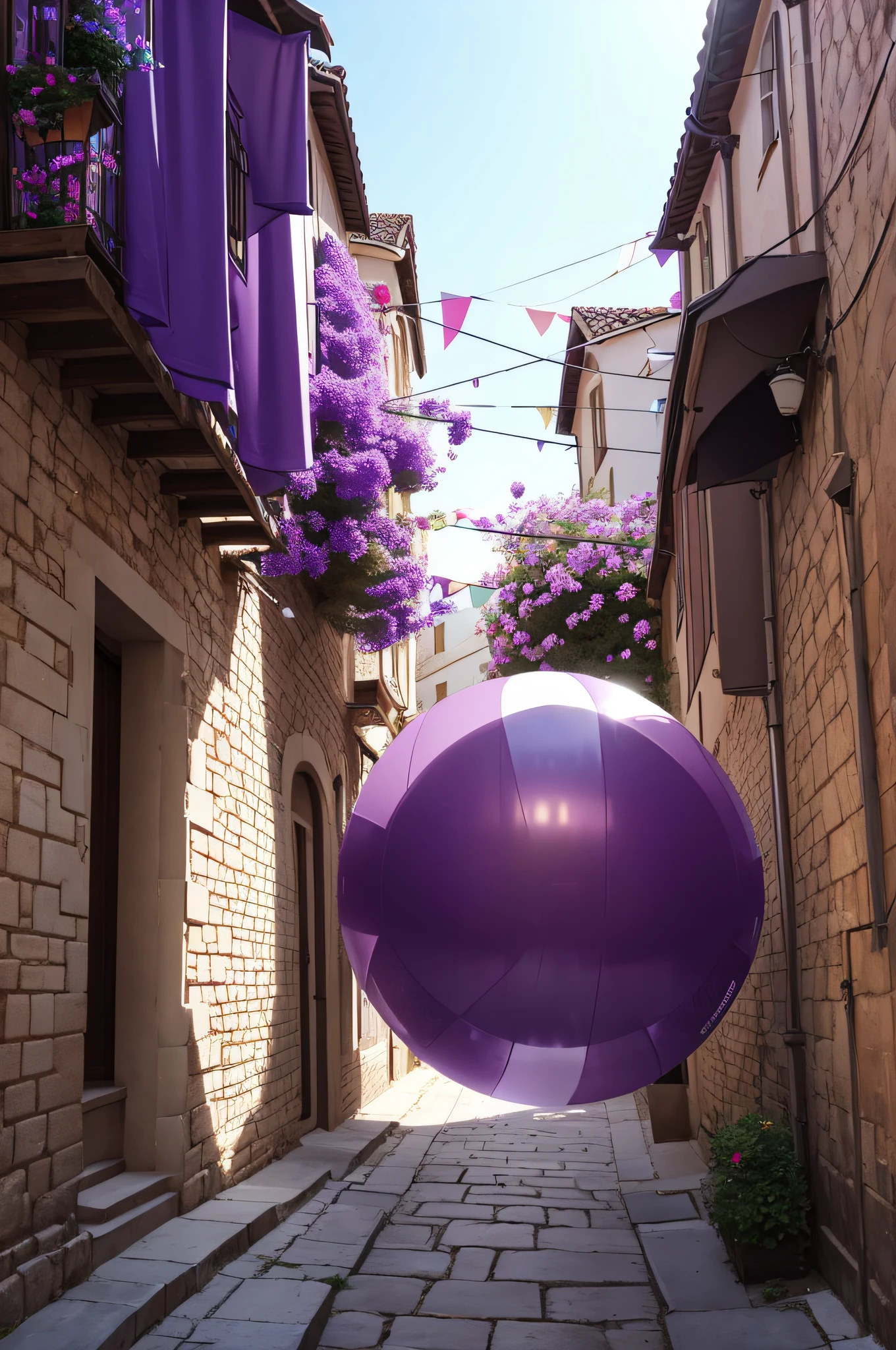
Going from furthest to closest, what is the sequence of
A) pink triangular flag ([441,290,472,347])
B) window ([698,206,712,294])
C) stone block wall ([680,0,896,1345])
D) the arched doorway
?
pink triangular flag ([441,290,472,347]) → the arched doorway → window ([698,206,712,294]) → stone block wall ([680,0,896,1345])

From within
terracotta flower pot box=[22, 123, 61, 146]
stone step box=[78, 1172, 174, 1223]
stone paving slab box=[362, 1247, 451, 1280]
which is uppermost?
terracotta flower pot box=[22, 123, 61, 146]

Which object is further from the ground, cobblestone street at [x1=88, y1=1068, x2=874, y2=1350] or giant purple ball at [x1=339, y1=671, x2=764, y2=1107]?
giant purple ball at [x1=339, y1=671, x2=764, y2=1107]

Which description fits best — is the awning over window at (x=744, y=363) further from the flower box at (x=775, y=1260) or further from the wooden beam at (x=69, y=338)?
the flower box at (x=775, y=1260)

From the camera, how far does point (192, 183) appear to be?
5.06 meters

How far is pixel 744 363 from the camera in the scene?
16.5ft

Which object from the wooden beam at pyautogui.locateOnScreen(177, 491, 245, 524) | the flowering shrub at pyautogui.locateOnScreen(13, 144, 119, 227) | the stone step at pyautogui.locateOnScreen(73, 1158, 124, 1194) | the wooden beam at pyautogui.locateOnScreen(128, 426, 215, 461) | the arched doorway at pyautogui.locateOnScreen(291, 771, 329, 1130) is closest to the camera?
the flowering shrub at pyautogui.locateOnScreen(13, 144, 119, 227)

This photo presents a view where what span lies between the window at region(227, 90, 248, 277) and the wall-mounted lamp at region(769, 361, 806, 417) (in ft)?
10.7

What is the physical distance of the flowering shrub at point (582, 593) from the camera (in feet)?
44.7

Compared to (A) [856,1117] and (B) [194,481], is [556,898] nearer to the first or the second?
(A) [856,1117]

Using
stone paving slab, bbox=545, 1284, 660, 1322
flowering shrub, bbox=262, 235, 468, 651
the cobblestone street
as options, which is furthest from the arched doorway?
stone paving slab, bbox=545, 1284, 660, 1322

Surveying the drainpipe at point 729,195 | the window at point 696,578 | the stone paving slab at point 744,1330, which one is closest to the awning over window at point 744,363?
the drainpipe at point 729,195

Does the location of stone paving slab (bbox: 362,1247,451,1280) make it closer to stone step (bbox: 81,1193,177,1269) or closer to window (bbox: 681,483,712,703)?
stone step (bbox: 81,1193,177,1269)

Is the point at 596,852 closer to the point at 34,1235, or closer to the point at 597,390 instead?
the point at 34,1235

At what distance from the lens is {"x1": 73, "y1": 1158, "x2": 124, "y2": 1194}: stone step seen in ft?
16.7
